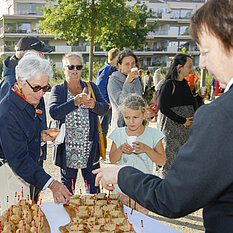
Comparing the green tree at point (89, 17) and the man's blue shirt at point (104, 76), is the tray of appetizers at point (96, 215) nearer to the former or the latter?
the man's blue shirt at point (104, 76)

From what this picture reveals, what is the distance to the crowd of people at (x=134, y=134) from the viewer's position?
3.16 feet

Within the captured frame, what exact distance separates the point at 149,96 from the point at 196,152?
31.3 feet

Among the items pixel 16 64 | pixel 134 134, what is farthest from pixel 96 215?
pixel 16 64

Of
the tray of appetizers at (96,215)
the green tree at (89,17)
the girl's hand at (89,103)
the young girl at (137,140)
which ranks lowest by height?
the tray of appetizers at (96,215)

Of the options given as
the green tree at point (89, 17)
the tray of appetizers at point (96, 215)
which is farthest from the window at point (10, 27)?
the tray of appetizers at point (96, 215)

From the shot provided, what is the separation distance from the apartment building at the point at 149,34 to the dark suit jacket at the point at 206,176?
116 feet

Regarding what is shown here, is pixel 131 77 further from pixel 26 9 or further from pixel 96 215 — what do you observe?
pixel 26 9

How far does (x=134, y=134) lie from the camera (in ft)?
10.0

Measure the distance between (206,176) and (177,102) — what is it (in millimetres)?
3101

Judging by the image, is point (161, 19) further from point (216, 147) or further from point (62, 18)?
point (216, 147)

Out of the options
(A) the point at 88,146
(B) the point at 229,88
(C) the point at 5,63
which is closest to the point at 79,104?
(A) the point at 88,146

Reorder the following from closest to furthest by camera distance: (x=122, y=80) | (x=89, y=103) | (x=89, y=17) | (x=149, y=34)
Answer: (x=89, y=103) → (x=122, y=80) → (x=89, y=17) → (x=149, y=34)

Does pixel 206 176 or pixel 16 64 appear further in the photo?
pixel 16 64

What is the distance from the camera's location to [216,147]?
93 cm
